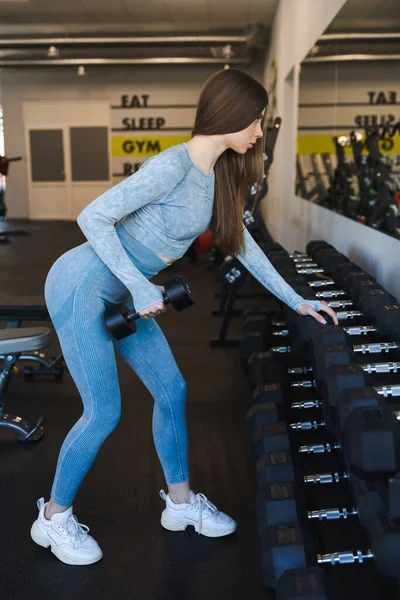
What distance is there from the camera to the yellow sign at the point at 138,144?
11.1 meters

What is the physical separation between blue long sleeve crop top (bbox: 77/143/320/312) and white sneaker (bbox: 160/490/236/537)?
0.70 metres

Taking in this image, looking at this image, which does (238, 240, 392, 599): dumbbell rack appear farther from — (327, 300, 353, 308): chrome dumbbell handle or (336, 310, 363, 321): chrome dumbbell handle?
(327, 300, 353, 308): chrome dumbbell handle

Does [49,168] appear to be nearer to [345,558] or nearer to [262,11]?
[262,11]

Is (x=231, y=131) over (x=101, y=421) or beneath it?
over

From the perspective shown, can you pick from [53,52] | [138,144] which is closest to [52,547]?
[53,52]

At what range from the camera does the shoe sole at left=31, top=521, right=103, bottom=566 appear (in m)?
1.70

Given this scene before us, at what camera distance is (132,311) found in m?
1.50

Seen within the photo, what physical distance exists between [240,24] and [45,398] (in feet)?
23.3

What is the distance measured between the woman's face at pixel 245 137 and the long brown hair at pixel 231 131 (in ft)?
0.04

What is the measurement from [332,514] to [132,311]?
0.69 m

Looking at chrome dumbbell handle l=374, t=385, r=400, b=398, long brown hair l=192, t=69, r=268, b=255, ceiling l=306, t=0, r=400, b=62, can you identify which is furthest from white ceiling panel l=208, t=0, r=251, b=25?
chrome dumbbell handle l=374, t=385, r=400, b=398

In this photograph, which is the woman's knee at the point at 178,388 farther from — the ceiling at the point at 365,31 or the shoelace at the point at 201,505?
the ceiling at the point at 365,31

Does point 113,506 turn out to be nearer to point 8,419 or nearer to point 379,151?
point 8,419

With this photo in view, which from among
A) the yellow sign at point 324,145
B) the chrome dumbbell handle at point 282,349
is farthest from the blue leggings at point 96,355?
the yellow sign at point 324,145
